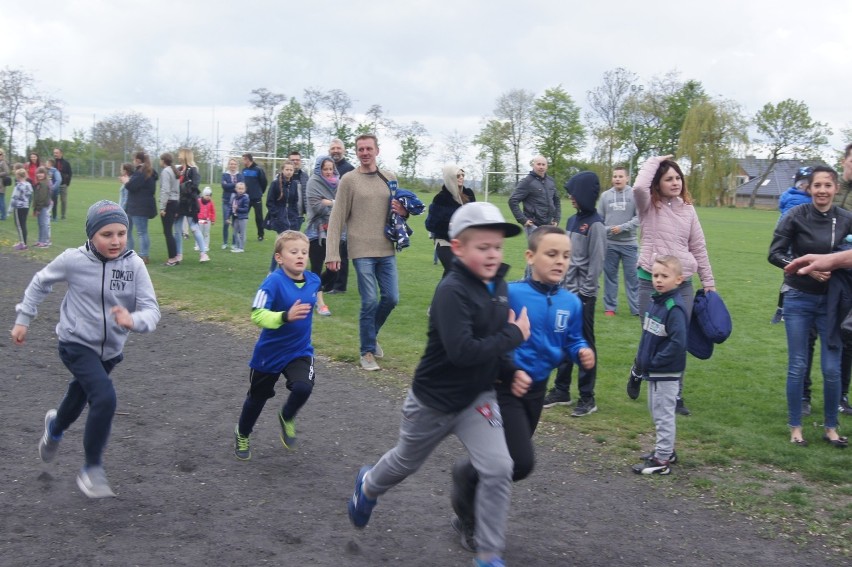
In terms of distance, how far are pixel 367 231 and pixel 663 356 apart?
3.59m

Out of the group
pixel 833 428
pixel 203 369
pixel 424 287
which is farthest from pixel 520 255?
pixel 833 428

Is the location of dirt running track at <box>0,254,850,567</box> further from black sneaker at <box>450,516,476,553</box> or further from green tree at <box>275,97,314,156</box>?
green tree at <box>275,97,314,156</box>

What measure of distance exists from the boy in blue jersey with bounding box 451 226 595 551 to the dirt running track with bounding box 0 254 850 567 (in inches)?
13.0

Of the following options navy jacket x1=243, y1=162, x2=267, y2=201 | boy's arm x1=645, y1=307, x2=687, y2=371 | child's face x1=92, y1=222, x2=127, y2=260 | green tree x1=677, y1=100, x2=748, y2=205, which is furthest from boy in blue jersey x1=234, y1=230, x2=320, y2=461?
green tree x1=677, y1=100, x2=748, y2=205

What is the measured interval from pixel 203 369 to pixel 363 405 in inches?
82.1

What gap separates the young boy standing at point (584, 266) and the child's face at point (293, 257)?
9.07 ft

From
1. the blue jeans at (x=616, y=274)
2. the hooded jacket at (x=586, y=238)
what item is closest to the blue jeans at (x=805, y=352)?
the hooded jacket at (x=586, y=238)

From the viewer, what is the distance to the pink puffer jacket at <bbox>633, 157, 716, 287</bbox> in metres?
7.01

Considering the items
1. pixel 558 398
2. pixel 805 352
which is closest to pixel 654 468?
pixel 805 352

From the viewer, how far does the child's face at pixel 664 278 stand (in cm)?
607

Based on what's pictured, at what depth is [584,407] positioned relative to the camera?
7.29 m

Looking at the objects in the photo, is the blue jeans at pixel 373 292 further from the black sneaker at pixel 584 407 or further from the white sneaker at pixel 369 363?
the black sneaker at pixel 584 407

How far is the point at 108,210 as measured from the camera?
16.8ft

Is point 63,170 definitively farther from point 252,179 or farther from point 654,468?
point 654,468
